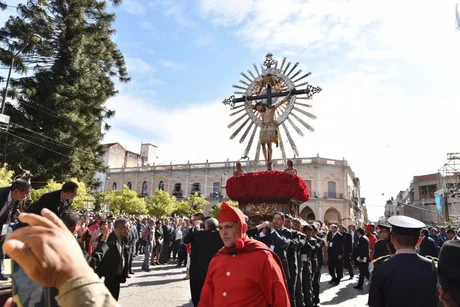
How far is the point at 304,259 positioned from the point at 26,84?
21.9 meters

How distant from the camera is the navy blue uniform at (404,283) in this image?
2.82 meters

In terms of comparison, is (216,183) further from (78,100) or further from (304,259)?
(304,259)

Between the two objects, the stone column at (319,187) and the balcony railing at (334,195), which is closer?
the stone column at (319,187)

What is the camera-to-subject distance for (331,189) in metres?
48.8

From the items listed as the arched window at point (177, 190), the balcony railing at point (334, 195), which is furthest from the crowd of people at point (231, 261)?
the arched window at point (177, 190)

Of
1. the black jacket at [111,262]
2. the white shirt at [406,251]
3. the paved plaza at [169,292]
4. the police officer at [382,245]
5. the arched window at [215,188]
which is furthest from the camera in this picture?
the arched window at [215,188]

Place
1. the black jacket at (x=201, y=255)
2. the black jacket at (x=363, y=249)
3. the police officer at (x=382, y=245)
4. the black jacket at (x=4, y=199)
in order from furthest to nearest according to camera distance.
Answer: the black jacket at (x=363, y=249) → the police officer at (x=382, y=245) → the black jacket at (x=201, y=255) → the black jacket at (x=4, y=199)

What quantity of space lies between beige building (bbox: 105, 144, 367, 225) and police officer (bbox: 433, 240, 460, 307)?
4236 centimetres

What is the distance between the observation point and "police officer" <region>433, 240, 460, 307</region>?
1.58 metres

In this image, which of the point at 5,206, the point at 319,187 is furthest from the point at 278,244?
the point at 319,187

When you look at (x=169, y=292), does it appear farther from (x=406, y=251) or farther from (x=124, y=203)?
(x=124, y=203)

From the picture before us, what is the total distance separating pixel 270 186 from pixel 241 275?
26.9 ft

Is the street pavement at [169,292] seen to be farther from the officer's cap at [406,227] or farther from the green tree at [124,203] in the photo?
the green tree at [124,203]

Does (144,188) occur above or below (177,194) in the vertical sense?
above
